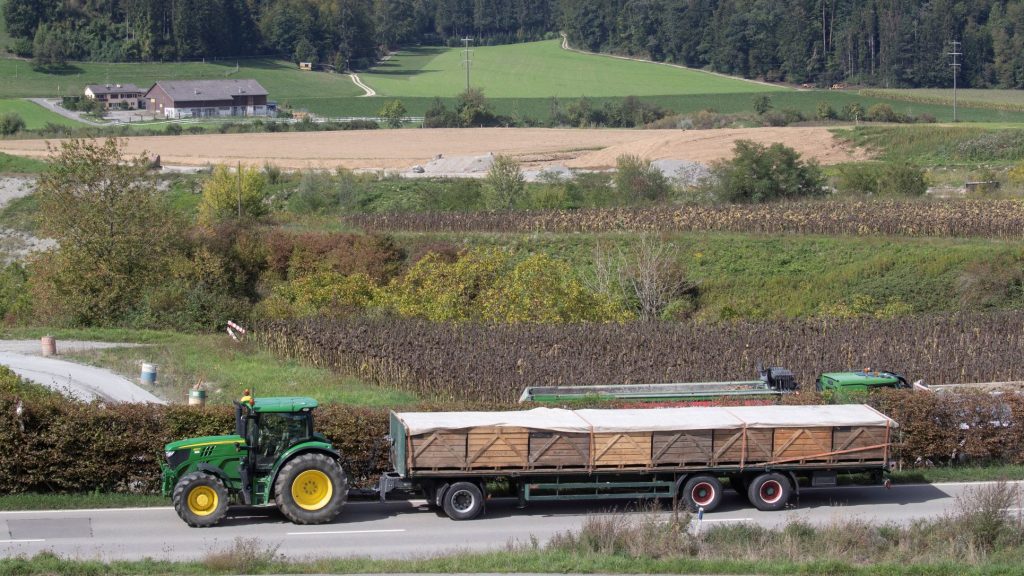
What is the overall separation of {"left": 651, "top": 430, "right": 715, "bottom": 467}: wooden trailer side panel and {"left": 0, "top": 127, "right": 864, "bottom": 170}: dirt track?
71231mm

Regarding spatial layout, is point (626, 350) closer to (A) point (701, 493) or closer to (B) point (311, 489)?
(A) point (701, 493)

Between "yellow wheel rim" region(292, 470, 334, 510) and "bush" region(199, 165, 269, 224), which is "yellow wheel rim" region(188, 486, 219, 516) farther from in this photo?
"bush" region(199, 165, 269, 224)

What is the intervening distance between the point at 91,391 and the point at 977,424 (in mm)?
21655

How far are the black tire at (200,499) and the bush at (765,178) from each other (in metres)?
50.8

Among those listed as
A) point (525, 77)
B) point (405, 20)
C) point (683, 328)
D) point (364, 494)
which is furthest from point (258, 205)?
point (405, 20)

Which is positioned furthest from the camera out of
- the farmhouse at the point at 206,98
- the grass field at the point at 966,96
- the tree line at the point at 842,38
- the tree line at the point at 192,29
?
the tree line at the point at 192,29

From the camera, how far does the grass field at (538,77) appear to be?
15775cm

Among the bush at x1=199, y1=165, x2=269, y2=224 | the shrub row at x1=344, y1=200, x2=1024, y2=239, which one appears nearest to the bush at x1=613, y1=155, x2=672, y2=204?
the shrub row at x1=344, y1=200, x2=1024, y2=239

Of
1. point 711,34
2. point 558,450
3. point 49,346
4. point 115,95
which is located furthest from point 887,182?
point 711,34

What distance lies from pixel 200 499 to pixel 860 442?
11.6 metres

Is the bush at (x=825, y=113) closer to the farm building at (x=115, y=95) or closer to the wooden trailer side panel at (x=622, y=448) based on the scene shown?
the farm building at (x=115, y=95)

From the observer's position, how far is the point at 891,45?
156m

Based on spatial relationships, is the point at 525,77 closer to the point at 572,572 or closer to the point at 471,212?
the point at 471,212

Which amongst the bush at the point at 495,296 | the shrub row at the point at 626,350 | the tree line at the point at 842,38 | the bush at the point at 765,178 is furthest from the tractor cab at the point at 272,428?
the tree line at the point at 842,38
